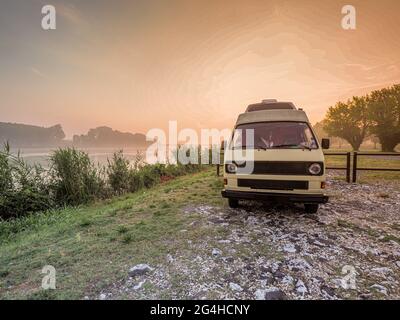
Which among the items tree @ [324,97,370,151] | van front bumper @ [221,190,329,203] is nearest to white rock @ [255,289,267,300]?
van front bumper @ [221,190,329,203]

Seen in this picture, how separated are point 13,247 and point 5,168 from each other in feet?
13.0

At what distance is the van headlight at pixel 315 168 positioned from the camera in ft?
14.6

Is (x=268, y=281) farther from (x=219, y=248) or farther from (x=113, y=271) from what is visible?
(x=113, y=271)

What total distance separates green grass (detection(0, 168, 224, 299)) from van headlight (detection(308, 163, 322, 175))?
2.71 metres

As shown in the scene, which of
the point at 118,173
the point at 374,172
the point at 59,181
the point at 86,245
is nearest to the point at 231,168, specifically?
the point at 86,245

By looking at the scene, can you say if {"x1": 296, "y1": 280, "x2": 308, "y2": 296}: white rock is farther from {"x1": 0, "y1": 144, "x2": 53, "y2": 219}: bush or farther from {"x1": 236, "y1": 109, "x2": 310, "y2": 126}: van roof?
{"x1": 0, "y1": 144, "x2": 53, "y2": 219}: bush

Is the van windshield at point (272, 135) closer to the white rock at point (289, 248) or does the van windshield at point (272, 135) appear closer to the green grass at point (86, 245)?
the green grass at point (86, 245)

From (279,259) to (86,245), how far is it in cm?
347

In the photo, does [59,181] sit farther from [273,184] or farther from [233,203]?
[273,184]

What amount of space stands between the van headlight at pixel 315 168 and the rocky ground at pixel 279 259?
44.9 inches

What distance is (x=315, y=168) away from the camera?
177 inches

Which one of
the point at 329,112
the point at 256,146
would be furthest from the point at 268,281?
the point at 329,112

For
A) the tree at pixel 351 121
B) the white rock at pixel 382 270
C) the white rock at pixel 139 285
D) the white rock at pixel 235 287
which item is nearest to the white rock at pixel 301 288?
the white rock at pixel 235 287

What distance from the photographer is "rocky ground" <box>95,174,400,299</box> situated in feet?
8.98
